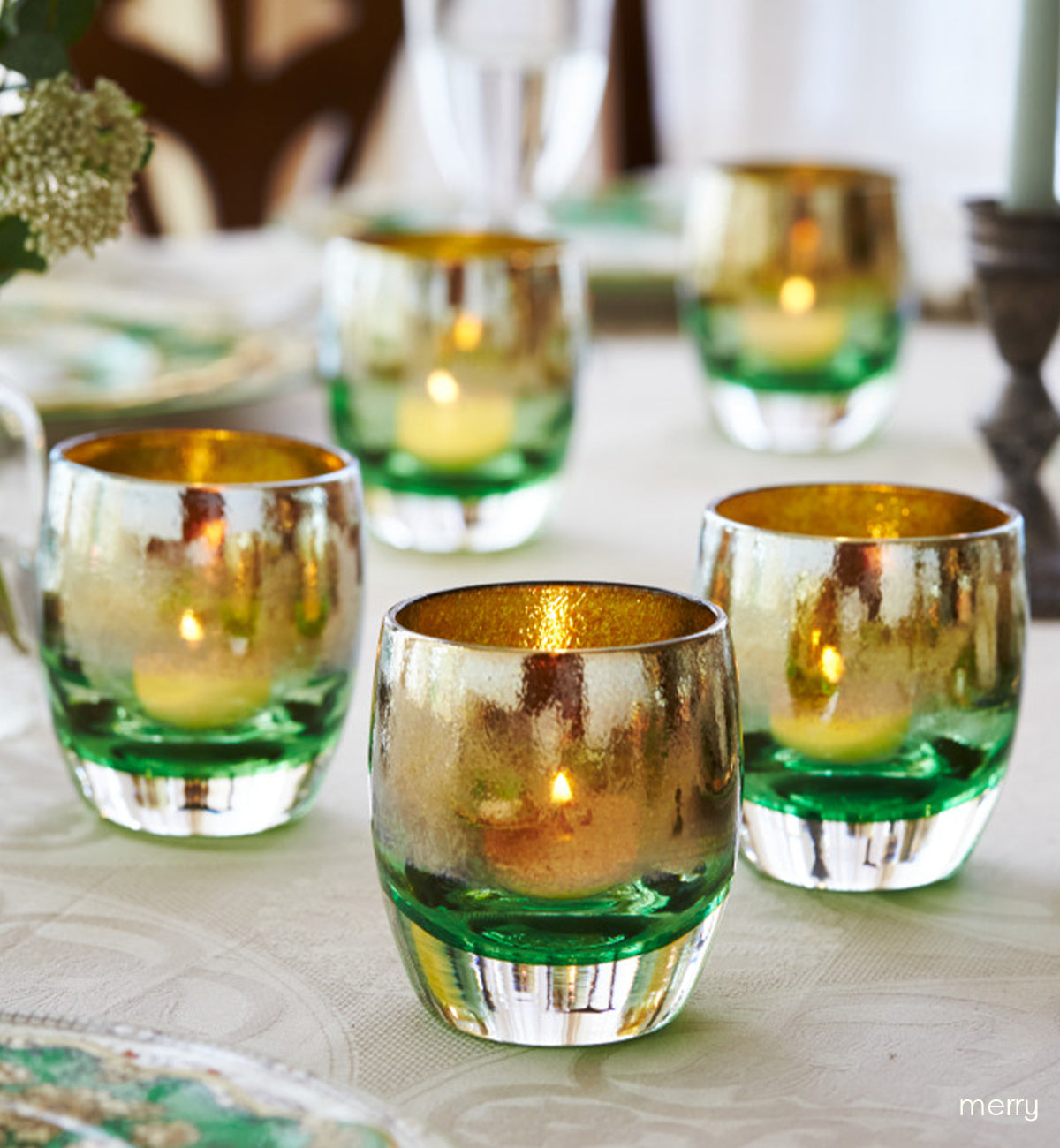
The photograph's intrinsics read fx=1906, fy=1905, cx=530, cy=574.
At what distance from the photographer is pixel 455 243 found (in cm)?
90

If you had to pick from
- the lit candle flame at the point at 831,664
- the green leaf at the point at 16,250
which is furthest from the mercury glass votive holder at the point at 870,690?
the green leaf at the point at 16,250

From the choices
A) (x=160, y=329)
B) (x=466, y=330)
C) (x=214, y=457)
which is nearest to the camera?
(x=214, y=457)

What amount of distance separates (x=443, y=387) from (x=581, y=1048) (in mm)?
459

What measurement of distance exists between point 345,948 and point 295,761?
3.5 inches

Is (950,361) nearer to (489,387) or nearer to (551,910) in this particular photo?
(489,387)

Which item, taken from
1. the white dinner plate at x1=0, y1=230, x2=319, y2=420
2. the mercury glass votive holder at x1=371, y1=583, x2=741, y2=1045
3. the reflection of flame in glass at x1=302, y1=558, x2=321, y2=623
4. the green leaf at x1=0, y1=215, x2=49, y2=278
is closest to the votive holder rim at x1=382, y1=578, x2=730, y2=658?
the mercury glass votive holder at x1=371, y1=583, x2=741, y2=1045

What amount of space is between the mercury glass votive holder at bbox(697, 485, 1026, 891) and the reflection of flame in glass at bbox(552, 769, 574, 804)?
0.40 ft

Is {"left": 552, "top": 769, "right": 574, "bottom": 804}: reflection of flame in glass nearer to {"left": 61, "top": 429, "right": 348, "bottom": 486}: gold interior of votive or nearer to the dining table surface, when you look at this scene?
the dining table surface

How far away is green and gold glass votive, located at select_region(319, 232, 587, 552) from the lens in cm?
83

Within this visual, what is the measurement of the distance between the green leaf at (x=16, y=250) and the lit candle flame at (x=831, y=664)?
265mm

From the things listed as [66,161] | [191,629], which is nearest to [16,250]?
[66,161]

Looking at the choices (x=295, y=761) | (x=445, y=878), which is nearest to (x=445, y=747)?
(x=445, y=878)

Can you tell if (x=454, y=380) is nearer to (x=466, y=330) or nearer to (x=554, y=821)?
(x=466, y=330)

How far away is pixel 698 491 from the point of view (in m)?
0.96
